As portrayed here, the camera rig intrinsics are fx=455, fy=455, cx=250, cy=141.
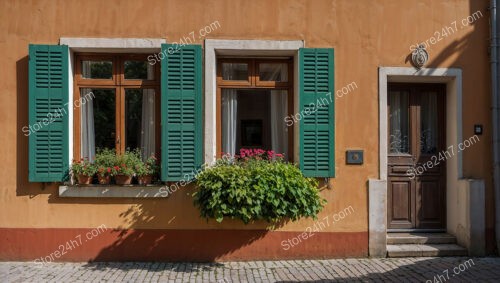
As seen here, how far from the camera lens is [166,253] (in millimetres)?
6410

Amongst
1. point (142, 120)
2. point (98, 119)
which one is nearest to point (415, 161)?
point (142, 120)

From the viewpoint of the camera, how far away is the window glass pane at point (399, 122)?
710cm

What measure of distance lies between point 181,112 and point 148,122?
66 centimetres

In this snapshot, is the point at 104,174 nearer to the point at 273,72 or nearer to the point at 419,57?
the point at 273,72

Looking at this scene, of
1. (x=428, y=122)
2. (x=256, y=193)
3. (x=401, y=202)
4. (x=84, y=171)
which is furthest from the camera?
(x=428, y=122)

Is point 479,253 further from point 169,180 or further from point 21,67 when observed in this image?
point 21,67

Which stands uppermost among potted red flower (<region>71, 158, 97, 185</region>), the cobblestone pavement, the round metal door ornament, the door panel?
the round metal door ornament

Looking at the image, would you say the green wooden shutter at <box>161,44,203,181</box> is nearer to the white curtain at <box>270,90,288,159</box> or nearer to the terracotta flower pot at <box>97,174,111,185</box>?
the terracotta flower pot at <box>97,174,111,185</box>

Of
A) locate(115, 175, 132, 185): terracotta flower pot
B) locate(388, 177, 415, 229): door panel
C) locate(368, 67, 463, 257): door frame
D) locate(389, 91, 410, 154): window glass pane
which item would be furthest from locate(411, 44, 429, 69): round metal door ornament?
locate(115, 175, 132, 185): terracotta flower pot

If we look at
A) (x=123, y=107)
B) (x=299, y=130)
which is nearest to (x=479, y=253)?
(x=299, y=130)

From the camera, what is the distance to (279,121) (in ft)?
22.4

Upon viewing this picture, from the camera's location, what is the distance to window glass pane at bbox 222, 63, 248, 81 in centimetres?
677

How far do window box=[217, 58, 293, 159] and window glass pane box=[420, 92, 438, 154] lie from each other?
7.02ft

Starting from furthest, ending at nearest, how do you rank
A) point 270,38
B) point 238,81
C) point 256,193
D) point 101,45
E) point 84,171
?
point 238,81 → point 270,38 → point 101,45 → point 84,171 → point 256,193
